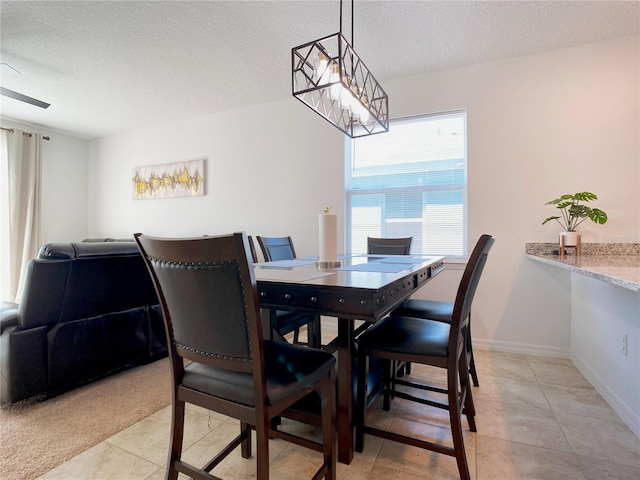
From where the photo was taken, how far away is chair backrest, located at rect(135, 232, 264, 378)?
84 cm

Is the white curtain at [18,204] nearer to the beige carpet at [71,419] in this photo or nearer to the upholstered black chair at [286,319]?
the beige carpet at [71,419]

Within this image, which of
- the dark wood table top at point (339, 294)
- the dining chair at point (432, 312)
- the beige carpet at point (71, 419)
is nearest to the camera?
the dark wood table top at point (339, 294)

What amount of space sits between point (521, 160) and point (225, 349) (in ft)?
9.52

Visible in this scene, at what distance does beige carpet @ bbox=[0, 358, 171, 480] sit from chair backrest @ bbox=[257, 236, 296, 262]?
109 centimetres

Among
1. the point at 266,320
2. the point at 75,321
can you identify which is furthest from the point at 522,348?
the point at 75,321

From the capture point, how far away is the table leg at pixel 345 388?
1.33 metres

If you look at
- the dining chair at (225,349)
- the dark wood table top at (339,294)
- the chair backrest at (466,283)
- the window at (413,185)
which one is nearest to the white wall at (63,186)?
the window at (413,185)

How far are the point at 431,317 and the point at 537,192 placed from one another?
167cm

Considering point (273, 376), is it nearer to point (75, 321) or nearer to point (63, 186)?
point (75, 321)

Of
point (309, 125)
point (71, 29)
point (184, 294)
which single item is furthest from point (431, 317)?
point (71, 29)

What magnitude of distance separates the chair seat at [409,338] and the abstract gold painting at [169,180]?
3.47 meters

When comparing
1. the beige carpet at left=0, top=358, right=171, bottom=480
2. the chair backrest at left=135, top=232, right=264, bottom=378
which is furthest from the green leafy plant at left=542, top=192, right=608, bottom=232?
the beige carpet at left=0, top=358, right=171, bottom=480

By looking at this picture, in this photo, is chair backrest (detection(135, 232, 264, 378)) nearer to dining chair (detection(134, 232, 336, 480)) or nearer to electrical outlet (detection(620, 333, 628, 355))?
dining chair (detection(134, 232, 336, 480))

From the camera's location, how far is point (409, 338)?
4.54ft
